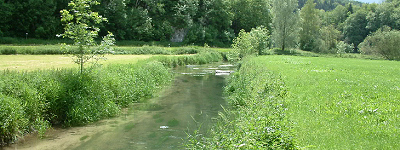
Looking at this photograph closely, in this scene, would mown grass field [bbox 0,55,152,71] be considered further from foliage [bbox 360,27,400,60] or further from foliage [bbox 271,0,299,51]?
foliage [bbox 360,27,400,60]

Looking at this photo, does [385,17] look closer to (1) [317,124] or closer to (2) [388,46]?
(2) [388,46]

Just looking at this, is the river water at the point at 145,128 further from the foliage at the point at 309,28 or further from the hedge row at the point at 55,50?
the foliage at the point at 309,28

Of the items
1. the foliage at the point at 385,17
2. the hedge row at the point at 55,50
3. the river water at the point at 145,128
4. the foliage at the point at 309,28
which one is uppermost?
the foliage at the point at 385,17

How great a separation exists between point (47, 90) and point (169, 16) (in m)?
77.9

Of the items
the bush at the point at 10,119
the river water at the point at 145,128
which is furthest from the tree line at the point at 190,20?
the bush at the point at 10,119

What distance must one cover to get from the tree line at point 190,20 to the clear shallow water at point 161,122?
4998cm

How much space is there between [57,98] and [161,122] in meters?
4.32

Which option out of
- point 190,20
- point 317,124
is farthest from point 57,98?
point 190,20

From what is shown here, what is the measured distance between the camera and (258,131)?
729 centimetres

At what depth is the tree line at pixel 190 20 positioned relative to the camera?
60.8m

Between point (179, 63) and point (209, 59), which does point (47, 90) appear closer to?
point (179, 63)

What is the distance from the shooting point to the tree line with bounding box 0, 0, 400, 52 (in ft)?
199

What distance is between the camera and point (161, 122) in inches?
530

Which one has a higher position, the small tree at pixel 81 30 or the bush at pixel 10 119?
the small tree at pixel 81 30
